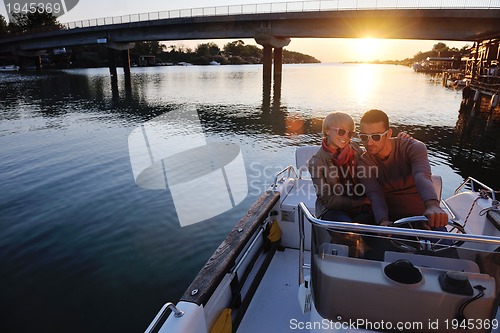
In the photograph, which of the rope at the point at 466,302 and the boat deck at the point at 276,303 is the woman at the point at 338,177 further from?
the rope at the point at 466,302

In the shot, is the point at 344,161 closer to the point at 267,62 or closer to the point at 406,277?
the point at 406,277

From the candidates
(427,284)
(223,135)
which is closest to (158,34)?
(223,135)

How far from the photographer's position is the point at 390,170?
12.5 feet

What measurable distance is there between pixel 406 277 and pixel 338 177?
1.54 m

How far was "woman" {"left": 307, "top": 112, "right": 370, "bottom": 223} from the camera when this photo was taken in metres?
3.62

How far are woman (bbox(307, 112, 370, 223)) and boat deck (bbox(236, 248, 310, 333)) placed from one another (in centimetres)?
115

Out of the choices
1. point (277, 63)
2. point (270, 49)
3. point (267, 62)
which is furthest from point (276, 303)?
point (277, 63)

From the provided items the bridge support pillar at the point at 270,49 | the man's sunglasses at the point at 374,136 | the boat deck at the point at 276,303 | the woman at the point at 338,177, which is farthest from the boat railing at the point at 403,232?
the bridge support pillar at the point at 270,49

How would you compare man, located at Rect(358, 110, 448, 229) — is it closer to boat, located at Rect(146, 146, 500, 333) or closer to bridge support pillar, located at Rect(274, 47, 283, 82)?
boat, located at Rect(146, 146, 500, 333)

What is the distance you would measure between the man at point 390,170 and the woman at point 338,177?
0.51ft

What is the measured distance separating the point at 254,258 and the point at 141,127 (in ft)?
62.6

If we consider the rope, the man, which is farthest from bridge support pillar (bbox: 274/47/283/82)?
the rope

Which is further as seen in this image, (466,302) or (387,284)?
(387,284)

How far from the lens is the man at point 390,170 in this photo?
3521mm
